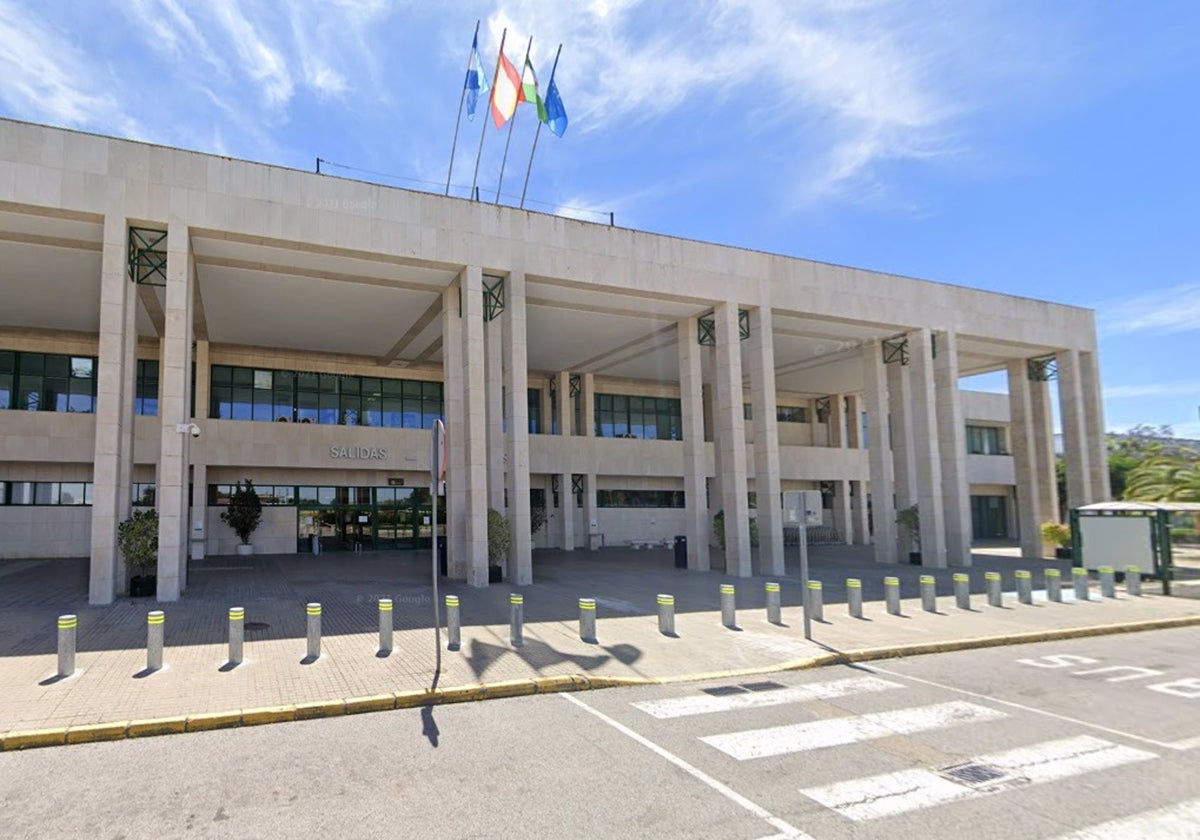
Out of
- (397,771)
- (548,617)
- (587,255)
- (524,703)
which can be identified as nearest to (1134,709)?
(524,703)

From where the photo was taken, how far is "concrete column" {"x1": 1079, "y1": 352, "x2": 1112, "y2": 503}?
1214 inches

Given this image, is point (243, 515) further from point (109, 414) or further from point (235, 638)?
point (235, 638)

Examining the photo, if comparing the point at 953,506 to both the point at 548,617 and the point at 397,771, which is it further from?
the point at 397,771

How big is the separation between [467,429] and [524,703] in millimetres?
12121

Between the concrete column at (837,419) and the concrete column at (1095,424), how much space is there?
13174 mm

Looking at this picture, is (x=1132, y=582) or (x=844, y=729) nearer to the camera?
(x=844, y=729)

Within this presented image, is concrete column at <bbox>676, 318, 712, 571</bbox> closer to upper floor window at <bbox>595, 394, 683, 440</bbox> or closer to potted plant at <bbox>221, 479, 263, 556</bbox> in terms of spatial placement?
upper floor window at <bbox>595, 394, 683, 440</bbox>

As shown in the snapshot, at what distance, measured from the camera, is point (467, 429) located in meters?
20.2

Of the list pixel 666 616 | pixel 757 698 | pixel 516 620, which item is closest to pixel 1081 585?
pixel 666 616

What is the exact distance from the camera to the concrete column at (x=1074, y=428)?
3078 cm

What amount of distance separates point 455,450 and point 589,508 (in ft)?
48.7

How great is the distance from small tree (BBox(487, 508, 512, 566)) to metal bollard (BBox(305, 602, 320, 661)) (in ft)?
30.5

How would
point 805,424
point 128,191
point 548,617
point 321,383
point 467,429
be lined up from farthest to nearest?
1. point 805,424
2. point 321,383
3. point 467,429
4. point 128,191
5. point 548,617

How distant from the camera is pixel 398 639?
11.9m
